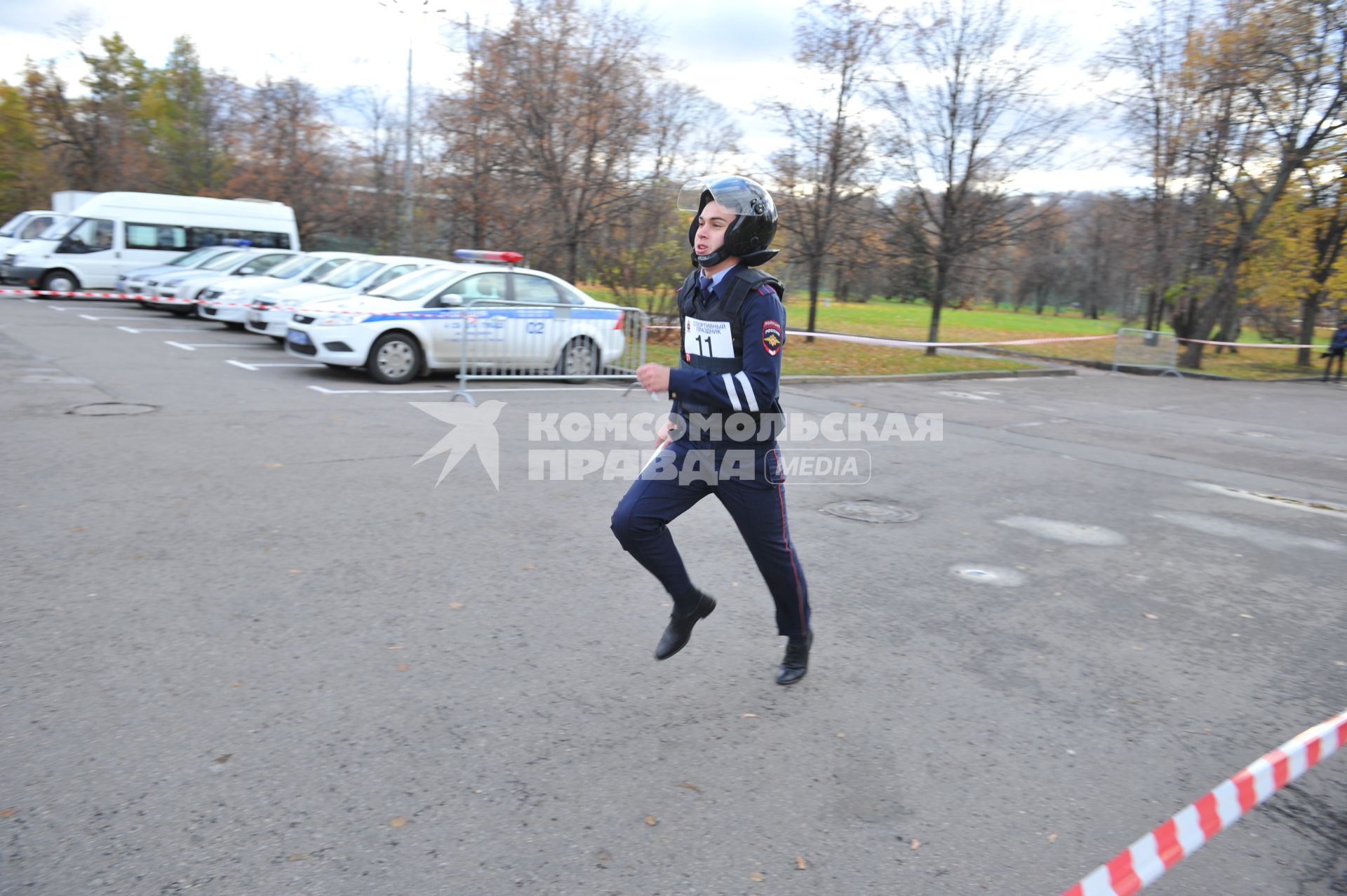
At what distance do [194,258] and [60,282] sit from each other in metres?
3.56

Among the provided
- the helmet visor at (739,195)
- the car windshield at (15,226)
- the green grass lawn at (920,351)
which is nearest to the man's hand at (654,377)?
the helmet visor at (739,195)

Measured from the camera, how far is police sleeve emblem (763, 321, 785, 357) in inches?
141

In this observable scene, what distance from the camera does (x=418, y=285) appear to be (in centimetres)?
1327

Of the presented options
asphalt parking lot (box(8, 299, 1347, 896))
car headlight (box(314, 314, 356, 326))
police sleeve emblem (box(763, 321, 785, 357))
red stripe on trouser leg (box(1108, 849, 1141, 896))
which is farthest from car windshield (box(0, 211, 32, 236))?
red stripe on trouser leg (box(1108, 849, 1141, 896))

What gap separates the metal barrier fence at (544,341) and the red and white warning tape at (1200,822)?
9.89 meters

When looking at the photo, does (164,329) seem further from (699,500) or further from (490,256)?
(699,500)

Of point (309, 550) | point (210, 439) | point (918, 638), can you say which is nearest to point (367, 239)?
point (210, 439)

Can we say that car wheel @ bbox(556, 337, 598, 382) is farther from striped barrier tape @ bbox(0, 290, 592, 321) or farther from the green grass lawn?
the green grass lawn

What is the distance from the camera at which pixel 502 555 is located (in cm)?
569

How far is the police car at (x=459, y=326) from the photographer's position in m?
12.4

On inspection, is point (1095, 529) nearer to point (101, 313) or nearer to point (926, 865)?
point (926, 865)

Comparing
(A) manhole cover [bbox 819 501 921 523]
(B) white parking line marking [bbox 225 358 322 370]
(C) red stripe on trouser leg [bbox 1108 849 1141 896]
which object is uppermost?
(B) white parking line marking [bbox 225 358 322 370]

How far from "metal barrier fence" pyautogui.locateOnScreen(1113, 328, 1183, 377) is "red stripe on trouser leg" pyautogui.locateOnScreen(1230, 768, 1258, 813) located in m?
23.7

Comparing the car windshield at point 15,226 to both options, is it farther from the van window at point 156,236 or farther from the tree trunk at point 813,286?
the tree trunk at point 813,286
